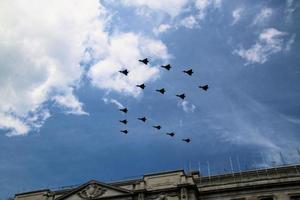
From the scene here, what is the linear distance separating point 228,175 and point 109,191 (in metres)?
12.1

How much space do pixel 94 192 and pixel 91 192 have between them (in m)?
0.33

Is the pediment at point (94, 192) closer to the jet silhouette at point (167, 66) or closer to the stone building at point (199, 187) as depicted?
the stone building at point (199, 187)

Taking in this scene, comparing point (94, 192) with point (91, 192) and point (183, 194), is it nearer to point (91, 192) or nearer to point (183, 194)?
point (91, 192)

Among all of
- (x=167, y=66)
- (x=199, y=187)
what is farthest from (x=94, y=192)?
(x=167, y=66)

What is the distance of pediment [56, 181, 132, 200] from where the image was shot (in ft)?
122

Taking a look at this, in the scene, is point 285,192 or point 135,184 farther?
point 135,184

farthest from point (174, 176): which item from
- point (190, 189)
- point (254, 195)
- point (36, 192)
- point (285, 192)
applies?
point (36, 192)

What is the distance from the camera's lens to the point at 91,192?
38.1 metres

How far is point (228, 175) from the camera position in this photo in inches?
1436

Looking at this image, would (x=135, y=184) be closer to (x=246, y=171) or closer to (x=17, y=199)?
(x=246, y=171)

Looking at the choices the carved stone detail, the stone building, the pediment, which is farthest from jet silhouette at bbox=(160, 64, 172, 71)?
the carved stone detail

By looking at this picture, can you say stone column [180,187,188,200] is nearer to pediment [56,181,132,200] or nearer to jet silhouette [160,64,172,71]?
pediment [56,181,132,200]

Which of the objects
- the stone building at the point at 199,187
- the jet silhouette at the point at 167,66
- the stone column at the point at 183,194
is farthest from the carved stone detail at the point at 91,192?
the jet silhouette at the point at 167,66

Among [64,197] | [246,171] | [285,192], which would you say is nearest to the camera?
[285,192]
